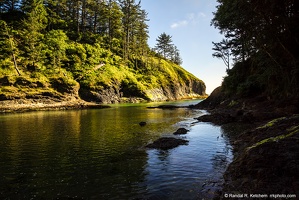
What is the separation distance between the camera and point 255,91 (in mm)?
34844

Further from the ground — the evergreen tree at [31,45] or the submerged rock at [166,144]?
the evergreen tree at [31,45]

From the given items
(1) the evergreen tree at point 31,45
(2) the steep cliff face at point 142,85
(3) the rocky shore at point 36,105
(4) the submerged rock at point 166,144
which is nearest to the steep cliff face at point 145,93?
(2) the steep cliff face at point 142,85

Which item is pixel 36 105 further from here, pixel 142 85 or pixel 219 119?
pixel 219 119

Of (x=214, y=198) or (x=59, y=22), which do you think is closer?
(x=214, y=198)

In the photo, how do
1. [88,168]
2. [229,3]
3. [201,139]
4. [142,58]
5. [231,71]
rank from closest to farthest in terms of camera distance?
[88,168] → [201,139] → [229,3] → [231,71] → [142,58]

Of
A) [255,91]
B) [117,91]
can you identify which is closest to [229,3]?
[255,91]

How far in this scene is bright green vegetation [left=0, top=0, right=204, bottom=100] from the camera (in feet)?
192

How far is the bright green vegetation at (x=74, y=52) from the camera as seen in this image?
58406 millimetres

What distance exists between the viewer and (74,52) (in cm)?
7644

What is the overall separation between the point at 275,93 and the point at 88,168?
2334cm

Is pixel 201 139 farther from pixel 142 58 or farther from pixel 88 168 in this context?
pixel 142 58

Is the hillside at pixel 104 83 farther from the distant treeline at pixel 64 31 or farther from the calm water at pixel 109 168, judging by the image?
the calm water at pixel 109 168

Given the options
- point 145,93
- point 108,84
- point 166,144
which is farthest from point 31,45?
point 166,144

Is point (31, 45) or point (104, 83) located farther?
point (104, 83)
